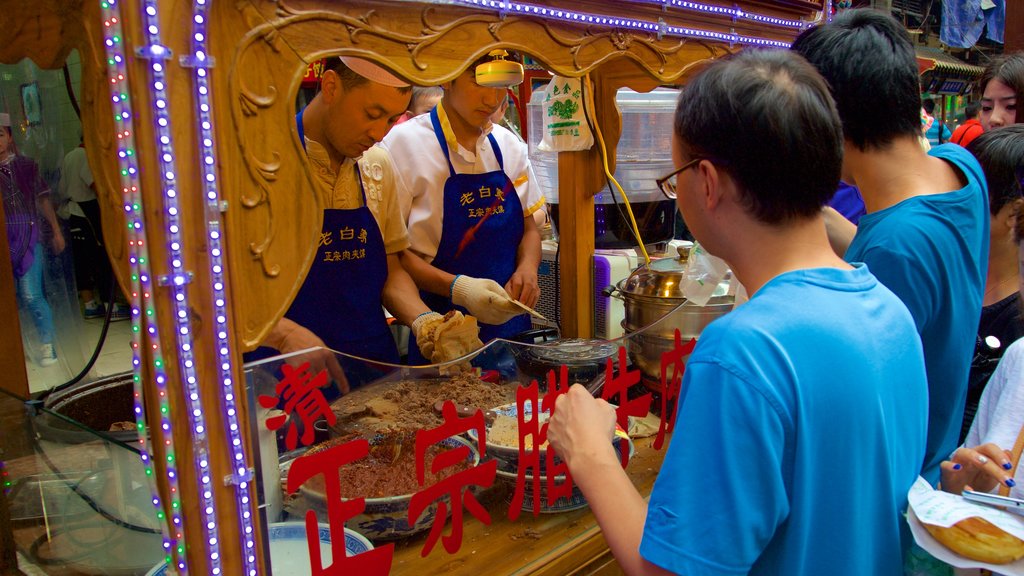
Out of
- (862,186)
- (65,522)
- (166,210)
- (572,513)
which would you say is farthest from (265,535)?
(862,186)

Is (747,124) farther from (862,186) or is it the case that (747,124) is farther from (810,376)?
(862,186)

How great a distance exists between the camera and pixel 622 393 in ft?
6.75

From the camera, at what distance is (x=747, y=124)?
838mm

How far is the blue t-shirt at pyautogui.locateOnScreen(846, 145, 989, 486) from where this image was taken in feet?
4.05

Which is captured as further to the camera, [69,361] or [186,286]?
[69,361]

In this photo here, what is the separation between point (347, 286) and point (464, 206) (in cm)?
67

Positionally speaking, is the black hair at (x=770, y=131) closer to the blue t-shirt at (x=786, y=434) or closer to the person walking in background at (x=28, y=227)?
the blue t-shirt at (x=786, y=434)

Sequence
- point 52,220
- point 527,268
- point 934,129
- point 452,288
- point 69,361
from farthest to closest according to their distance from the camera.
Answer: point 934,129 < point 69,361 < point 52,220 < point 527,268 < point 452,288

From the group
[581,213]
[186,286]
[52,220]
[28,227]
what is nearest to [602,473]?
[186,286]

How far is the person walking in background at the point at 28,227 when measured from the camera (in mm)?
2652

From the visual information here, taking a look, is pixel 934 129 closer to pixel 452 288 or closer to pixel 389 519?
pixel 452 288

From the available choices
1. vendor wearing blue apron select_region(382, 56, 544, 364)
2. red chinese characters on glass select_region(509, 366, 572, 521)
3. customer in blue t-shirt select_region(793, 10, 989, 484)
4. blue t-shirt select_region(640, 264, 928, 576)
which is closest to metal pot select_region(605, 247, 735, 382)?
red chinese characters on glass select_region(509, 366, 572, 521)

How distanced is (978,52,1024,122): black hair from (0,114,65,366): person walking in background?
159 inches

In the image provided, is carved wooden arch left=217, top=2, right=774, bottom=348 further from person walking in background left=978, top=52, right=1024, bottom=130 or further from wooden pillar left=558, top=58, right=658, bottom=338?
person walking in background left=978, top=52, right=1024, bottom=130
